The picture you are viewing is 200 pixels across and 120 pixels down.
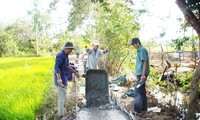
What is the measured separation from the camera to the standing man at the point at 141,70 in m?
5.80

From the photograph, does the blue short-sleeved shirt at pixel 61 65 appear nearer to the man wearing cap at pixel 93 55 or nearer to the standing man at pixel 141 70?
the standing man at pixel 141 70

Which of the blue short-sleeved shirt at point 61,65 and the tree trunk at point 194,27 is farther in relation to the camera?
the blue short-sleeved shirt at point 61,65

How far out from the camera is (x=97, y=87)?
647cm

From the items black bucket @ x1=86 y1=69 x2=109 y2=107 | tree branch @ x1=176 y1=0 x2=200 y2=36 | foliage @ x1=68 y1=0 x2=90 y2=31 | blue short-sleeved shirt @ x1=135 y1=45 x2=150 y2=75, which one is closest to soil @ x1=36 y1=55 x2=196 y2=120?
black bucket @ x1=86 y1=69 x2=109 y2=107

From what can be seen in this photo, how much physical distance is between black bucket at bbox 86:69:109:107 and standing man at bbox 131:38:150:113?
70 cm

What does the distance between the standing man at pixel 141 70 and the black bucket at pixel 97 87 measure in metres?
0.70

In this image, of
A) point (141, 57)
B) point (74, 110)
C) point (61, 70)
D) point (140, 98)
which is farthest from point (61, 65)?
point (140, 98)

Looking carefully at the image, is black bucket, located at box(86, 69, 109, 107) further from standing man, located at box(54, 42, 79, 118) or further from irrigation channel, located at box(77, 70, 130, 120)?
standing man, located at box(54, 42, 79, 118)

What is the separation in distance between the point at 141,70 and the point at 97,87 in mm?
1083

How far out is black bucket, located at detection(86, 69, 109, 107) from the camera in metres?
6.35

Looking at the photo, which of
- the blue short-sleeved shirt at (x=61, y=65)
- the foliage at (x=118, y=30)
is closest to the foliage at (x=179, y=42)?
the blue short-sleeved shirt at (x=61, y=65)

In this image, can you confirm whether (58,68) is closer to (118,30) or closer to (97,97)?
(97,97)

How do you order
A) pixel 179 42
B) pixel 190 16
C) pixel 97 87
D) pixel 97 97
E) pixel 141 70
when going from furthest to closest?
1. pixel 97 87
2. pixel 97 97
3. pixel 141 70
4. pixel 179 42
5. pixel 190 16

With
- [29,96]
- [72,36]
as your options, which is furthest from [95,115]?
[72,36]
